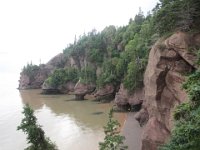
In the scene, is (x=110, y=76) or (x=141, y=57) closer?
(x=141, y=57)

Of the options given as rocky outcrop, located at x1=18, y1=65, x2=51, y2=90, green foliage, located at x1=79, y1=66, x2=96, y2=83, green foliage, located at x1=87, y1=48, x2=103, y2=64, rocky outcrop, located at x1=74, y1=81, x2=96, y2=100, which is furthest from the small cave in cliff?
rocky outcrop, located at x1=18, y1=65, x2=51, y2=90

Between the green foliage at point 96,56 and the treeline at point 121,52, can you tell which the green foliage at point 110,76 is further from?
the green foliage at point 96,56

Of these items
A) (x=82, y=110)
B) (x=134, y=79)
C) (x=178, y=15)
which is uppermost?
(x=178, y=15)

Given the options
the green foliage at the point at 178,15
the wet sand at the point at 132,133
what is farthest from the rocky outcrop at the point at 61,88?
the green foliage at the point at 178,15

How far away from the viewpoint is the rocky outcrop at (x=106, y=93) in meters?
70.6

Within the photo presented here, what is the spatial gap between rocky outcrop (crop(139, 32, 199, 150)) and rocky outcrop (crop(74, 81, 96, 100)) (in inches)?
2045

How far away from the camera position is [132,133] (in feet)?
126

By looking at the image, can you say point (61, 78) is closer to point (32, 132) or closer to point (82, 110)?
point (82, 110)

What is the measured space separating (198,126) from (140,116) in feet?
97.7

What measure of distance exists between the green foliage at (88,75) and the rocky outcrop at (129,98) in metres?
26.0

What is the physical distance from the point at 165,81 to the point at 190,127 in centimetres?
1289

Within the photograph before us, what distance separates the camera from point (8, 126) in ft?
180

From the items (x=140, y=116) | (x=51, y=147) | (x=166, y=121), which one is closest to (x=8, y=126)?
(x=140, y=116)

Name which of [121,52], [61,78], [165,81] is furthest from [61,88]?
[165,81]
